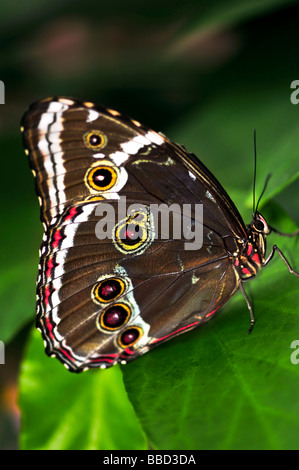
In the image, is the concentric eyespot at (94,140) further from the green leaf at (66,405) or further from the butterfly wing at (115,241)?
the green leaf at (66,405)

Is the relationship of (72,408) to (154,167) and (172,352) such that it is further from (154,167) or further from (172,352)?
(154,167)

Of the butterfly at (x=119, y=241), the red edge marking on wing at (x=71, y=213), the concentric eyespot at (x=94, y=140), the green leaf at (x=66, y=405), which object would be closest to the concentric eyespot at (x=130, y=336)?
the butterfly at (x=119, y=241)

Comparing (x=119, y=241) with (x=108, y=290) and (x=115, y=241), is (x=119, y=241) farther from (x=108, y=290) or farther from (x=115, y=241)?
(x=108, y=290)

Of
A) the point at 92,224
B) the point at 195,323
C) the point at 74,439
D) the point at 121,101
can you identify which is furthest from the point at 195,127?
the point at 74,439

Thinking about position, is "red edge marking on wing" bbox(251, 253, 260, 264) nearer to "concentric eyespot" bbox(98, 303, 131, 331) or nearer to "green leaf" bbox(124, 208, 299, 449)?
"green leaf" bbox(124, 208, 299, 449)

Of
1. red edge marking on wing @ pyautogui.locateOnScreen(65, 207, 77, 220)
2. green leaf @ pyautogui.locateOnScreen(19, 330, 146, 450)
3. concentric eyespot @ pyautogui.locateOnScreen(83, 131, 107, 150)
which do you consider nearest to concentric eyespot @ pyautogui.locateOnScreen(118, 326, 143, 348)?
green leaf @ pyautogui.locateOnScreen(19, 330, 146, 450)
